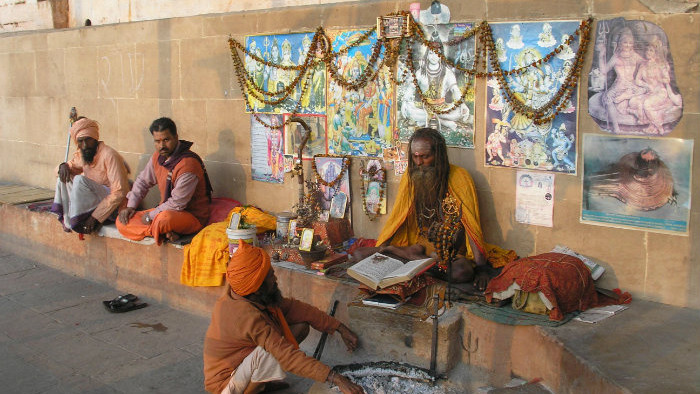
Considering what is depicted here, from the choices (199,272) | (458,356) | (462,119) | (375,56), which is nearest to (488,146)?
(462,119)

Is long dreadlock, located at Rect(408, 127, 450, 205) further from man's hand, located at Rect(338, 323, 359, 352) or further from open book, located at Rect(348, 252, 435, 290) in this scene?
man's hand, located at Rect(338, 323, 359, 352)

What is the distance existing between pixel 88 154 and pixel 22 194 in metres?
2.67

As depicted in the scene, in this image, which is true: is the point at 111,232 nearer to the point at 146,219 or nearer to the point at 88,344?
the point at 146,219

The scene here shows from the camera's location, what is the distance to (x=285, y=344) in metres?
4.38

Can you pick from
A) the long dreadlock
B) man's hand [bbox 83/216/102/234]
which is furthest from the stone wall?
man's hand [bbox 83/216/102/234]

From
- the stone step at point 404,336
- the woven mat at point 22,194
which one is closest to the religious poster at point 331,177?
the stone step at point 404,336

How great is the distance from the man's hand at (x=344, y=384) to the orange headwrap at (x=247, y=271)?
77 cm

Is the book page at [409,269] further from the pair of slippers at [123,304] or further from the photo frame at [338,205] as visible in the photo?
the pair of slippers at [123,304]

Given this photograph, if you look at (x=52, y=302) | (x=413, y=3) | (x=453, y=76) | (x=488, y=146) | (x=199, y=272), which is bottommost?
(x=52, y=302)

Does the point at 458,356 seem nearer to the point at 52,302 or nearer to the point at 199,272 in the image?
the point at 199,272

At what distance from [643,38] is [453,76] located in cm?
157

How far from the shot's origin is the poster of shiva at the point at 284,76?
697 cm

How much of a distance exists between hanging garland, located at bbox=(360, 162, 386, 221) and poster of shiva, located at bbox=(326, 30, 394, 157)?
161 mm

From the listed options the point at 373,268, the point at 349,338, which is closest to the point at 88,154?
the point at 373,268
